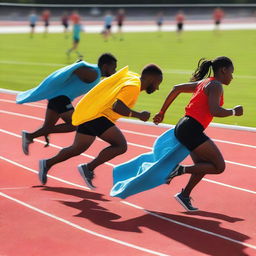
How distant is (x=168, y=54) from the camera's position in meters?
29.4

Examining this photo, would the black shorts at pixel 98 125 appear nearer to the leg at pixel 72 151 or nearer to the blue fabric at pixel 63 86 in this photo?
the leg at pixel 72 151

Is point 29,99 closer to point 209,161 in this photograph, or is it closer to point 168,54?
point 209,161

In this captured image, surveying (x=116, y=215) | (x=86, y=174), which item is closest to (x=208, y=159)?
(x=116, y=215)

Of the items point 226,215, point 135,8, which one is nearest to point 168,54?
point 226,215

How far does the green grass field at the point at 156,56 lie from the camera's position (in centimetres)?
1695

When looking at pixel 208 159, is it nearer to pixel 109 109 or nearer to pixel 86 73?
pixel 109 109

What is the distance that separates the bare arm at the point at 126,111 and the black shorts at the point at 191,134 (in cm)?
45

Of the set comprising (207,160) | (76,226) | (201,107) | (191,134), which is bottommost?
(76,226)

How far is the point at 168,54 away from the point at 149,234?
2240 centimetres

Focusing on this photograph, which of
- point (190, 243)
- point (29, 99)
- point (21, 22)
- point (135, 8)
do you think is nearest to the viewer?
point (190, 243)

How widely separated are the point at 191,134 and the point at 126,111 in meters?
0.81

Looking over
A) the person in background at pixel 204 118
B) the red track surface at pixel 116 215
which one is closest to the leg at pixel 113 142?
the red track surface at pixel 116 215

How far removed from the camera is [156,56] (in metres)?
28.2

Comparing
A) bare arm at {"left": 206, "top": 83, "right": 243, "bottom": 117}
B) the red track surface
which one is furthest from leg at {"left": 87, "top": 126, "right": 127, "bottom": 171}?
bare arm at {"left": 206, "top": 83, "right": 243, "bottom": 117}
